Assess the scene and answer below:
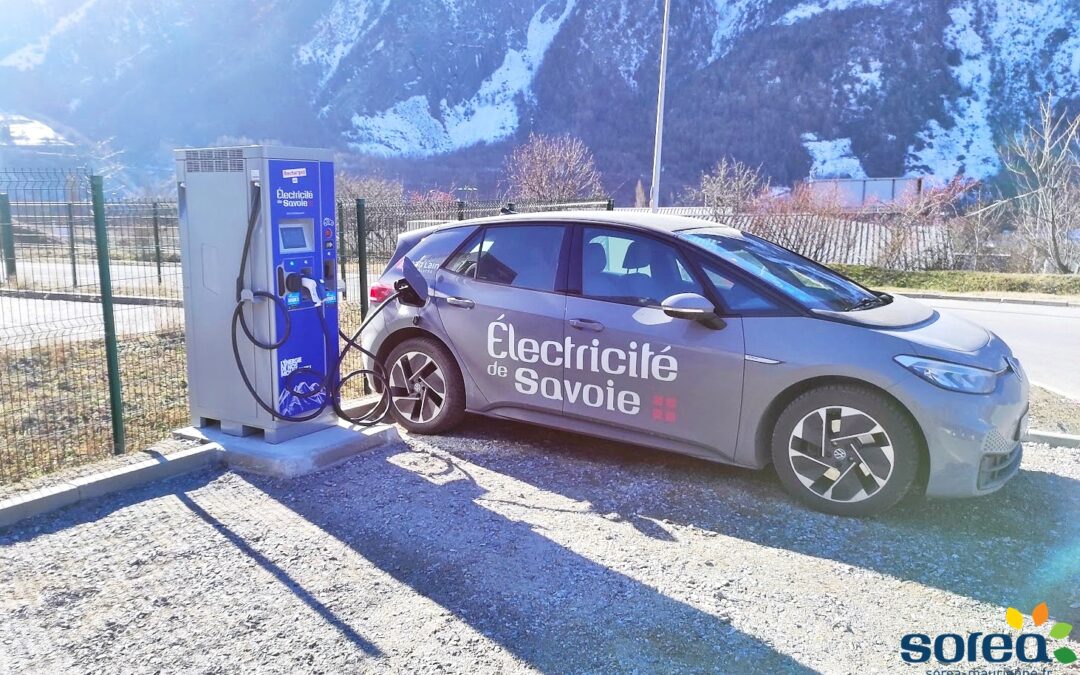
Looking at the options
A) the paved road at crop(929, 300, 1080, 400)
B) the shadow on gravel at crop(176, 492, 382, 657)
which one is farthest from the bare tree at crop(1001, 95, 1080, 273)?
the shadow on gravel at crop(176, 492, 382, 657)

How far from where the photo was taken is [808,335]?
4598mm

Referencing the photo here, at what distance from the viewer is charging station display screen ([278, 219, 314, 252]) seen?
520 cm

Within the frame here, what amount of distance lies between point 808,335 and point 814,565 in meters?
1.32

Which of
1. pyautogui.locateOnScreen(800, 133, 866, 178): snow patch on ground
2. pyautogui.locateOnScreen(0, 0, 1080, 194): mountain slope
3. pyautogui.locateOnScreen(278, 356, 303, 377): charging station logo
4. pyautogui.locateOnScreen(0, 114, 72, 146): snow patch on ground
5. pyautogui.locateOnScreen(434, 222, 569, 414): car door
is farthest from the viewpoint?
pyautogui.locateOnScreen(0, 0, 1080, 194): mountain slope

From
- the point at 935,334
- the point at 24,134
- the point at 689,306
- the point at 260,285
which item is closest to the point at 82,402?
the point at 260,285

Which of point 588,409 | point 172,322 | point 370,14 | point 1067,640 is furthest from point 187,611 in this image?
point 370,14

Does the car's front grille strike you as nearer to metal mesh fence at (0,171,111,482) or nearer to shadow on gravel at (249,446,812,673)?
shadow on gravel at (249,446,812,673)

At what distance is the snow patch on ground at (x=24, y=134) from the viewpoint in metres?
76.6

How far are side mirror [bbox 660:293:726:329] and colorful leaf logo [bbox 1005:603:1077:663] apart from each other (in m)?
2.10

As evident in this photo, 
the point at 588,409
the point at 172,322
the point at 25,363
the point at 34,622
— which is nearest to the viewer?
the point at 34,622

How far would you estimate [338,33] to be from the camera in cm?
12362

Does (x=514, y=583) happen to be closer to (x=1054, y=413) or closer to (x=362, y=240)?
(x=362, y=240)

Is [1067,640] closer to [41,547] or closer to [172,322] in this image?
[41,547]

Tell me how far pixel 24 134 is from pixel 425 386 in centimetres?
9573
